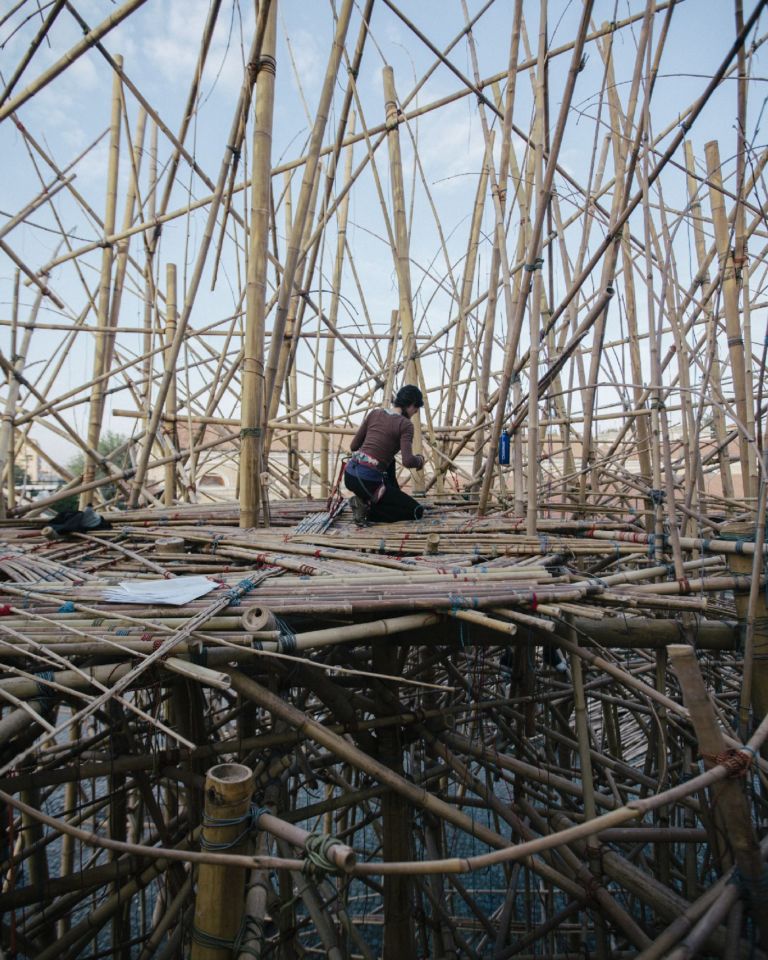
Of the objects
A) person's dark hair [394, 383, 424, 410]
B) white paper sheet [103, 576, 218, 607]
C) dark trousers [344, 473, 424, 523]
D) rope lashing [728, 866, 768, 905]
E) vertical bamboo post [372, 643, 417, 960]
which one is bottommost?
vertical bamboo post [372, 643, 417, 960]

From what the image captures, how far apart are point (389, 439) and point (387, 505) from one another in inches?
16.4

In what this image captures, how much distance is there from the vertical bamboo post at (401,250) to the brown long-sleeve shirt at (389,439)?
61cm

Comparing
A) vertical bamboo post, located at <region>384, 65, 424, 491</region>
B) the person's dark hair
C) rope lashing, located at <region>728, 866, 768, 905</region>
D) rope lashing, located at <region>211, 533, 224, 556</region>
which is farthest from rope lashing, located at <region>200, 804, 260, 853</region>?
vertical bamboo post, located at <region>384, 65, 424, 491</region>

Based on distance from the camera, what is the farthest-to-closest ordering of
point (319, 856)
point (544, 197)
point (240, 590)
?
point (544, 197) → point (240, 590) → point (319, 856)

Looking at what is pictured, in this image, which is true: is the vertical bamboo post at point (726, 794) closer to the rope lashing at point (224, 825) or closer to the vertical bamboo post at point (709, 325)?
the rope lashing at point (224, 825)

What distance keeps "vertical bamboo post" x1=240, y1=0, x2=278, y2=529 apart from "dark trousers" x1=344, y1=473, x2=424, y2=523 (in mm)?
703

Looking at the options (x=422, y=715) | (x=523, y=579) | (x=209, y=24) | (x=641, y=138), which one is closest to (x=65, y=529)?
(x=422, y=715)

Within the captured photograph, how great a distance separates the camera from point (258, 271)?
2889mm

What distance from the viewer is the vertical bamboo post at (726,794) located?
1382mm

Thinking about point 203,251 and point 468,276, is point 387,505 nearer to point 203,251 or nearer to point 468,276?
point 203,251

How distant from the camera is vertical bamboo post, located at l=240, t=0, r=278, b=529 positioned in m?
2.86

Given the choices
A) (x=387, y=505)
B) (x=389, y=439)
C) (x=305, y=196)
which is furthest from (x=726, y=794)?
(x=305, y=196)

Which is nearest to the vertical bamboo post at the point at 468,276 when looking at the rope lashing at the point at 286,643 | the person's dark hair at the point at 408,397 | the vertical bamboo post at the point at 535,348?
the person's dark hair at the point at 408,397

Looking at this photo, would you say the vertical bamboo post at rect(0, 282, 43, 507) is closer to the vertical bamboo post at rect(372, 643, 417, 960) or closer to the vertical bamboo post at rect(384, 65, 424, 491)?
the vertical bamboo post at rect(384, 65, 424, 491)
